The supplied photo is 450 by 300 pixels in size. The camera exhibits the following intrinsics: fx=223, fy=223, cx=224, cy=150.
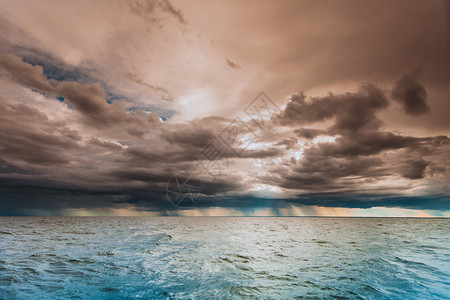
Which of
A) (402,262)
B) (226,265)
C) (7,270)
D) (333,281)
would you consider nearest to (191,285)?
(226,265)

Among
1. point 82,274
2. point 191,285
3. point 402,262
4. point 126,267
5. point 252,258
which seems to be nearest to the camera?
point 191,285

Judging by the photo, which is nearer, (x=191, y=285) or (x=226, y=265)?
(x=191, y=285)

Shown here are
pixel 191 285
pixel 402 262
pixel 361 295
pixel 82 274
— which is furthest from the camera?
pixel 402 262

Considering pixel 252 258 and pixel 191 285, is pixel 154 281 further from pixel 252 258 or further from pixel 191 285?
pixel 252 258

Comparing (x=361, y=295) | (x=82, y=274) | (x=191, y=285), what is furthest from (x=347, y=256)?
(x=82, y=274)

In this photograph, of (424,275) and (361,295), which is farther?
(424,275)

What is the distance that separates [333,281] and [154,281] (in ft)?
32.4

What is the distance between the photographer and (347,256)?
63.7 ft

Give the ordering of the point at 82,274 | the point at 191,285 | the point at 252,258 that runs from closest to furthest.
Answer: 1. the point at 191,285
2. the point at 82,274
3. the point at 252,258

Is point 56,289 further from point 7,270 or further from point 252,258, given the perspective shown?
point 252,258

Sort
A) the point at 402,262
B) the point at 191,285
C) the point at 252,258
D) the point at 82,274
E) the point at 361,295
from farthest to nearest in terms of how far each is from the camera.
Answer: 1. the point at 252,258
2. the point at 402,262
3. the point at 82,274
4. the point at 191,285
5. the point at 361,295

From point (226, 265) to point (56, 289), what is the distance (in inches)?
394

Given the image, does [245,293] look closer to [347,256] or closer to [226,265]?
[226,265]

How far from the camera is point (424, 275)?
548 inches
